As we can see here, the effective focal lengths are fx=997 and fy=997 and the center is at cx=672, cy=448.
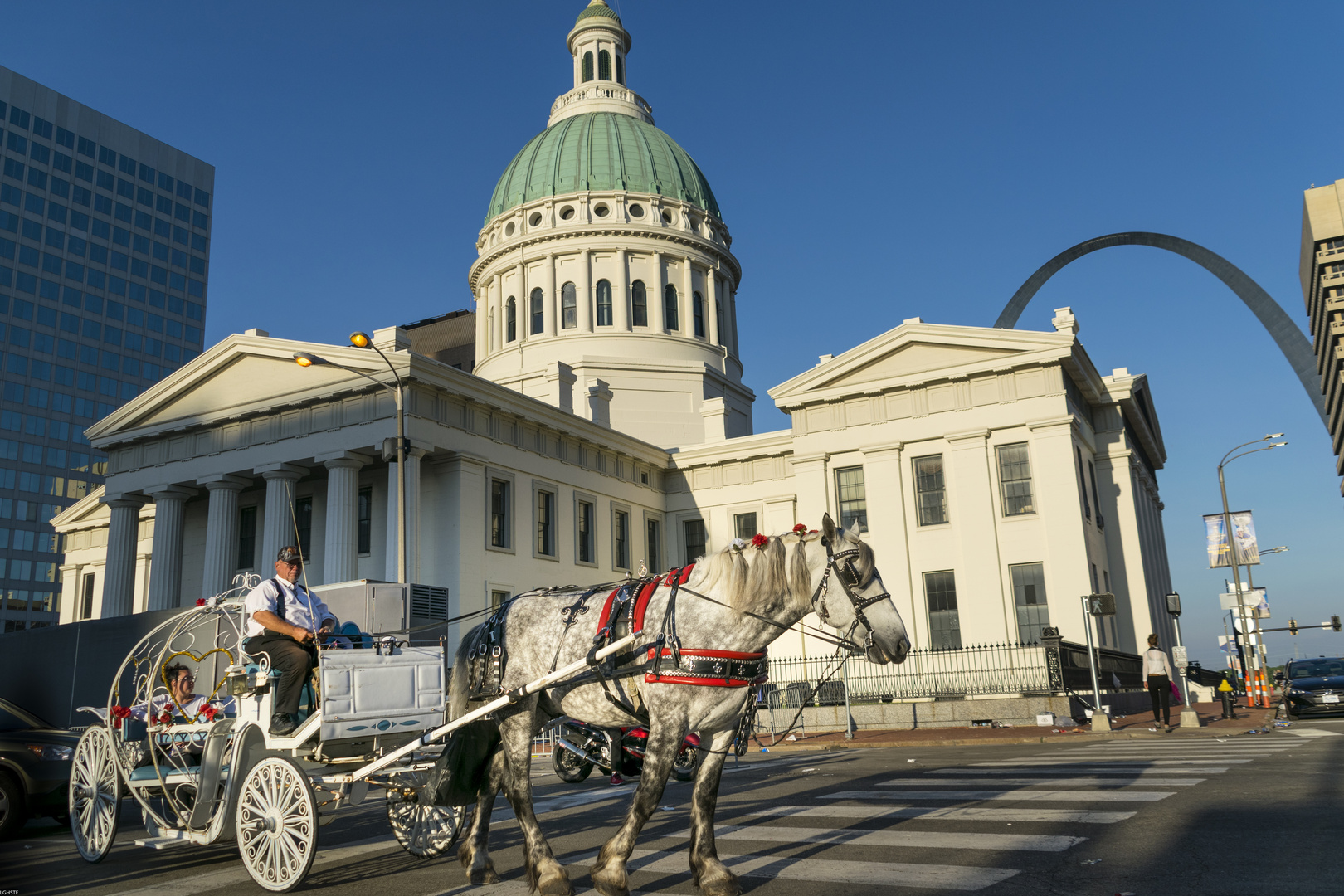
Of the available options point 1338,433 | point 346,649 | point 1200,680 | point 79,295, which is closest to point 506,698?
point 346,649

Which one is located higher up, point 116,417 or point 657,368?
point 657,368

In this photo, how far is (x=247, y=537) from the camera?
39.9 metres

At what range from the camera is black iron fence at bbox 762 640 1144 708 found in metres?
30.1

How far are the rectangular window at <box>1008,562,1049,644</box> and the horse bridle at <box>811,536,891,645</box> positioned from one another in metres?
30.5

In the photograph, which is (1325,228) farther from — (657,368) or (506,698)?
(506,698)

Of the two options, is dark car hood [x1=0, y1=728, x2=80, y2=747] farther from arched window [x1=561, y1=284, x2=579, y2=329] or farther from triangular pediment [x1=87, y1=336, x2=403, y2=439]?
arched window [x1=561, y1=284, x2=579, y2=329]

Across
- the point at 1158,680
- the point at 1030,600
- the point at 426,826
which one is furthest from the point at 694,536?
the point at 426,826

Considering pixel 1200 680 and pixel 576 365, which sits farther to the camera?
pixel 576 365

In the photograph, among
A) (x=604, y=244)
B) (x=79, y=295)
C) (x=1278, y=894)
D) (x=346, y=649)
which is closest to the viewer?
(x=1278, y=894)

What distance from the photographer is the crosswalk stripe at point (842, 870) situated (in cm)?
626

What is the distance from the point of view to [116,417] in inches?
1596

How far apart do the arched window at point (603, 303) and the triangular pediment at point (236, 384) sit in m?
24.6

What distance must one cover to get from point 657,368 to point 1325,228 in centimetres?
8602

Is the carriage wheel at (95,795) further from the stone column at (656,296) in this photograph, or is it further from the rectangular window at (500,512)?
the stone column at (656,296)
